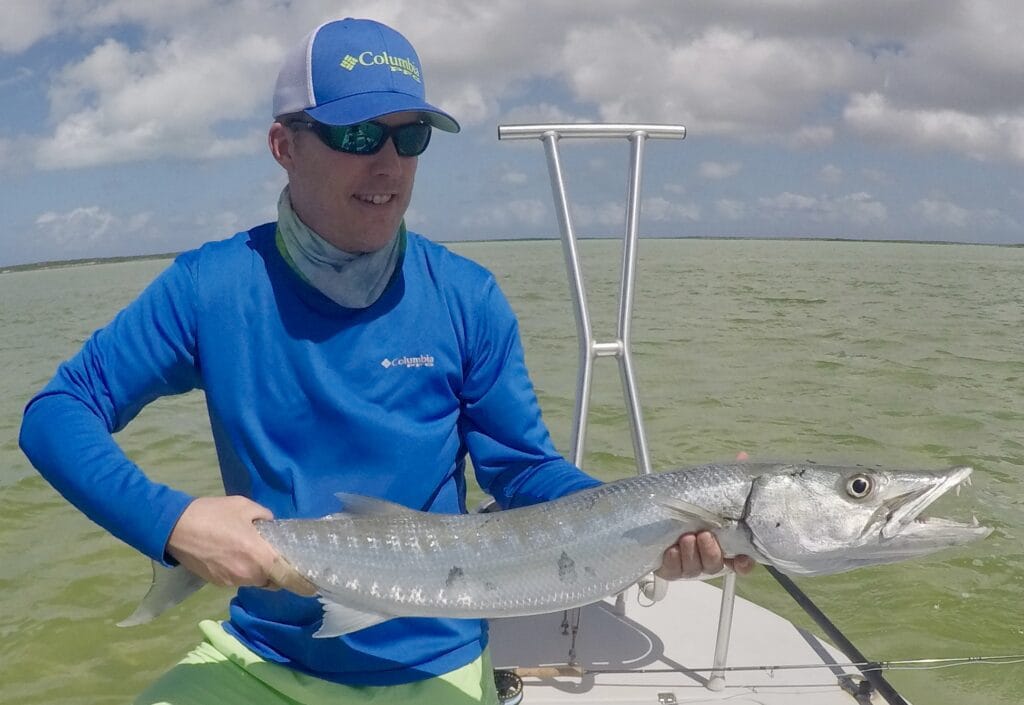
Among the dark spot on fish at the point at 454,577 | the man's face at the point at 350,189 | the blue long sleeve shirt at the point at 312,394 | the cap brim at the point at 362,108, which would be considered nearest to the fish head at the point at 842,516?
the blue long sleeve shirt at the point at 312,394

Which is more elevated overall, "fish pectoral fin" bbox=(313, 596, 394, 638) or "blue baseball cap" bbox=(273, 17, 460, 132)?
"blue baseball cap" bbox=(273, 17, 460, 132)

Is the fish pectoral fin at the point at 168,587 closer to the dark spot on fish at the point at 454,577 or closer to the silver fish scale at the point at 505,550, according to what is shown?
the silver fish scale at the point at 505,550

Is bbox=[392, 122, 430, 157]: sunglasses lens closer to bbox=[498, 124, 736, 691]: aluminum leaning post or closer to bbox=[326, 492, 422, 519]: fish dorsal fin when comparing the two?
bbox=[326, 492, 422, 519]: fish dorsal fin

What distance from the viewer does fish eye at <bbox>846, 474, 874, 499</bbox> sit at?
2500mm

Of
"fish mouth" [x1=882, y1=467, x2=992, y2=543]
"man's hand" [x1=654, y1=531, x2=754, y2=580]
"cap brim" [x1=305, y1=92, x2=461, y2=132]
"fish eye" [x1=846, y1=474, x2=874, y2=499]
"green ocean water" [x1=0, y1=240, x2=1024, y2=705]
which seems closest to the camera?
"fish mouth" [x1=882, y1=467, x2=992, y2=543]

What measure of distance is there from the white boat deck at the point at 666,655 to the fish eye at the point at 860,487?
1.82 meters

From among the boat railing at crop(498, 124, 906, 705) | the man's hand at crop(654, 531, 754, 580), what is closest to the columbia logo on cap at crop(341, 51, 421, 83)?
the boat railing at crop(498, 124, 906, 705)

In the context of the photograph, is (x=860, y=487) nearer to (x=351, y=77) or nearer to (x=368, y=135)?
(x=368, y=135)

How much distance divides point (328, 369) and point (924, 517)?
1947 mm

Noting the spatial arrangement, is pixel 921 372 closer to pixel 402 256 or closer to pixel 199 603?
pixel 199 603

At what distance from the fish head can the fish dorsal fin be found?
1110 mm

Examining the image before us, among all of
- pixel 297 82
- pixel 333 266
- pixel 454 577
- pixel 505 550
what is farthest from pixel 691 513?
pixel 297 82

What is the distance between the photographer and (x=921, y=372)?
16922mm

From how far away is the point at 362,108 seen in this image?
9.13 ft
